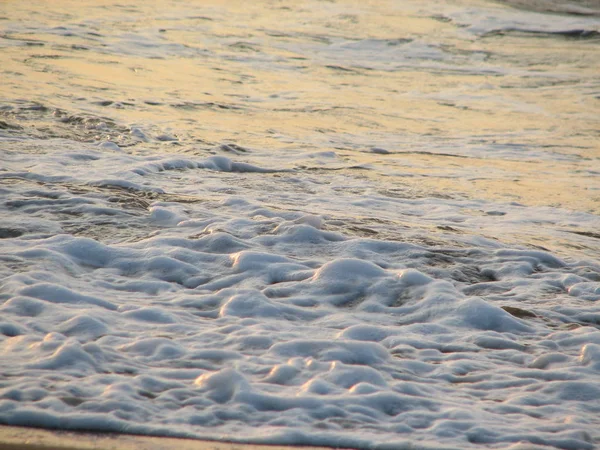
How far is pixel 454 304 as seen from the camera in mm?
3949

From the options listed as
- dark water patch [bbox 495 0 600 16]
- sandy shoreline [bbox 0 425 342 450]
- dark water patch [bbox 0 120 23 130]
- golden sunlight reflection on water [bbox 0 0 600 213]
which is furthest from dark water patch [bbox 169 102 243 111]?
dark water patch [bbox 495 0 600 16]

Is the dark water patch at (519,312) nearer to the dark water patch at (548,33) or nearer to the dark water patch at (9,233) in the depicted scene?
the dark water patch at (9,233)

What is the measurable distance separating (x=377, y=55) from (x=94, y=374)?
1123cm

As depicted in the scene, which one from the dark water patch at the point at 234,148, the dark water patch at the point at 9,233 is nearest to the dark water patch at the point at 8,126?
the dark water patch at the point at 234,148

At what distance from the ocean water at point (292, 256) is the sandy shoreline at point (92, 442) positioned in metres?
0.05

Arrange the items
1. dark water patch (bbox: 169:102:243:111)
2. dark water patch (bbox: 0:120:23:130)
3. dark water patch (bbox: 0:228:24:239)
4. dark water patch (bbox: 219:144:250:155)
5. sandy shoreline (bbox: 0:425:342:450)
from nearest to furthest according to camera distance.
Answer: sandy shoreline (bbox: 0:425:342:450), dark water patch (bbox: 0:228:24:239), dark water patch (bbox: 0:120:23:130), dark water patch (bbox: 219:144:250:155), dark water patch (bbox: 169:102:243:111)

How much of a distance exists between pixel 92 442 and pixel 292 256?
85.7 inches

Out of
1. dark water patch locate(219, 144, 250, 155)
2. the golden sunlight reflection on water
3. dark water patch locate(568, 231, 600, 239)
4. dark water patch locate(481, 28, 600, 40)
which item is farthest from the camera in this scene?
dark water patch locate(481, 28, 600, 40)

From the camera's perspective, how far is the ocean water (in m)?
2.86

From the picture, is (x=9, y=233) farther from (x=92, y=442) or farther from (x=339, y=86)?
(x=339, y=86)

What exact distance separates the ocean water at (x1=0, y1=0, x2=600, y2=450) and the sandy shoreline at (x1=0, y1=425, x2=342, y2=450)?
5 cm

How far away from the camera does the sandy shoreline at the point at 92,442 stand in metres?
2.45

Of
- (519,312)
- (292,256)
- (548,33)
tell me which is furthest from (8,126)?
(548,33)

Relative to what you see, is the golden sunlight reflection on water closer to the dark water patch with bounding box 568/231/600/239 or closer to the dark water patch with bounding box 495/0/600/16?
the dark water patch with bounding box 568/231/600/239
